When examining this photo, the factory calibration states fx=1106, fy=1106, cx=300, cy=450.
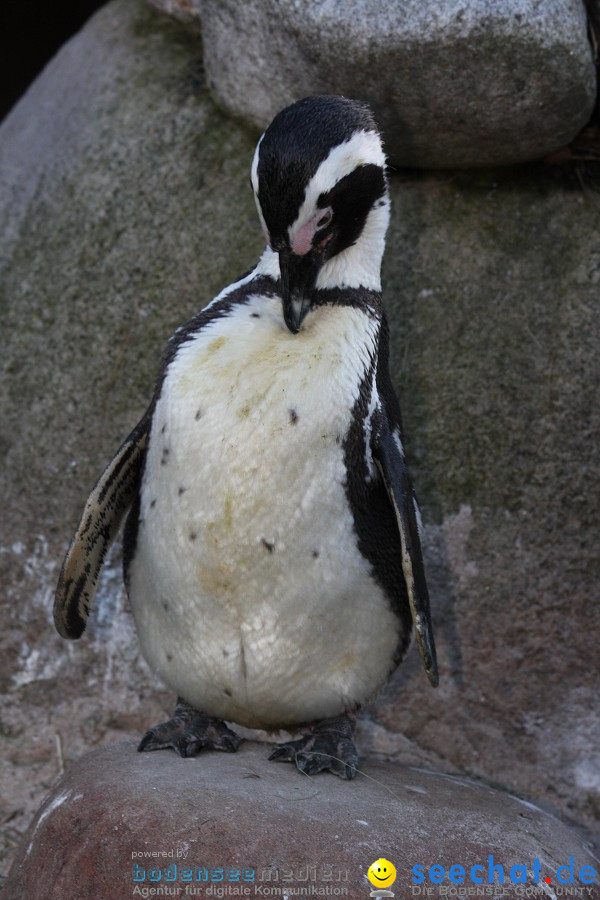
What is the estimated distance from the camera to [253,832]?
7.36 ft

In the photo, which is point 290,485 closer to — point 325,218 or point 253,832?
point 325,218

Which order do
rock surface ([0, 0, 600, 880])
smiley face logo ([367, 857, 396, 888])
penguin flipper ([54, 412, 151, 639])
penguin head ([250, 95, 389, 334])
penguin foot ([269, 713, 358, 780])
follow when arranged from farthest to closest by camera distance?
rock surface ([0, 0, 600, 880]), penguin flipper ([54, 412, 151, 639]), penguin foot ([269, 713, 358, 780]), penguin head ([250, 95, 389, 334]), smiley face logo ([367, 857, 396, 888])

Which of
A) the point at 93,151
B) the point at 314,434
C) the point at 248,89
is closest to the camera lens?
the point at 314,434

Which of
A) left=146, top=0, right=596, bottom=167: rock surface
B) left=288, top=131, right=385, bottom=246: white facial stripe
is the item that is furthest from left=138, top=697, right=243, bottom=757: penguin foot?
left=146, top=0, right=596, bottom=167: rock surface

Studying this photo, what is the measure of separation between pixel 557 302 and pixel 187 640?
1629 mm

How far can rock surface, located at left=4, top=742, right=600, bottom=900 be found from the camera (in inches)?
86.2

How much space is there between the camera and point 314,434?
98.7 inches

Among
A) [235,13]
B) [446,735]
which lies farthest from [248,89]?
[446,735]

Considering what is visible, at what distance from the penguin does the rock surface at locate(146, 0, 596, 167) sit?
0.60 m

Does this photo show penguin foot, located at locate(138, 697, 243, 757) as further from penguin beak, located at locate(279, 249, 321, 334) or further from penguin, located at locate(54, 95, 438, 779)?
penguin beak, located at locate(279, 249, 321, 334)

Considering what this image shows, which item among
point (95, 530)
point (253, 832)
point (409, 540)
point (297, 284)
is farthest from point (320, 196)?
point (253, 832)

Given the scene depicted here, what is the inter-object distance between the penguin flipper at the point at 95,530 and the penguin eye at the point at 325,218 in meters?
0.69

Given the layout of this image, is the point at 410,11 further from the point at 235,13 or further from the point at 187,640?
the point at 187,640

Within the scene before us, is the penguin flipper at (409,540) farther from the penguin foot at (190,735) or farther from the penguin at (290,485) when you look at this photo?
the penguin foot at (190,735)
